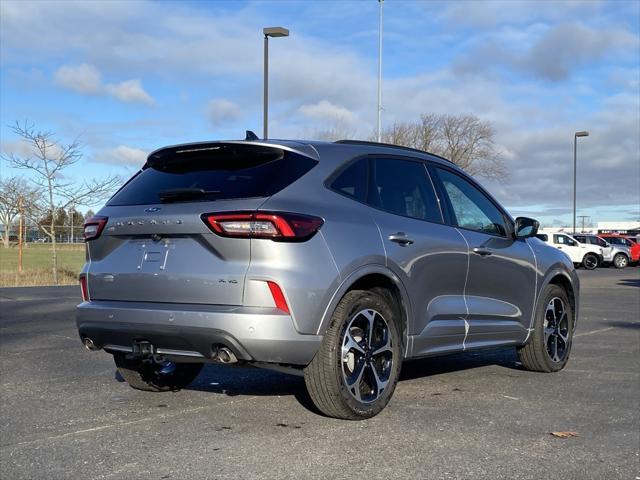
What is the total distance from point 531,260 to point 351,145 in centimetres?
236

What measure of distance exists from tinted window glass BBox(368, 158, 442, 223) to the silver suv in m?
33.3

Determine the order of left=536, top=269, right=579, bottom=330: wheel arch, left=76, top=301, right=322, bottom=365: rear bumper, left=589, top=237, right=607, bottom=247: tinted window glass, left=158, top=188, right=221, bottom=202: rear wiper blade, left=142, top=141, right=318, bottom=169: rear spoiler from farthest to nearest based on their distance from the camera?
left=589, top=237, right=607, bottom=247: tinted window glass → left=536, top=269, right=579, bottom=330: wheel arch → left=142, top=141, right=318, bottom=169: rear spoiler → left=158, top=188, right=221, bottom=202: rear wiper blade → left=76, top=301, right=322, bottom=365: rear bumper

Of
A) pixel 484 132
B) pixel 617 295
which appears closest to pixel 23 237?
pixel 617 295

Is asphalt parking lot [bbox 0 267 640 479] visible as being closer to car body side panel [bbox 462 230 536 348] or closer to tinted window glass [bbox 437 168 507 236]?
car body side panel [bbox 462 230 536 348]

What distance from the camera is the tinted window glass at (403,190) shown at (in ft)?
16.7

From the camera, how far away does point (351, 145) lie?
510 centimetres

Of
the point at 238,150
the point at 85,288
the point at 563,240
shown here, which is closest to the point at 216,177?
the point at 238,150

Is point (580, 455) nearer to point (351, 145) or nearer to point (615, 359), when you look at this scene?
point (351, 145)

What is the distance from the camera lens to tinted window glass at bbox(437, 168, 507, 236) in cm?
587

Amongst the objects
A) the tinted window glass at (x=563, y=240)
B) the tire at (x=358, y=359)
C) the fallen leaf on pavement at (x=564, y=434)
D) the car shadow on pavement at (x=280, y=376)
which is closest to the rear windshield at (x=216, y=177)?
the tire at (x=358, y=359)

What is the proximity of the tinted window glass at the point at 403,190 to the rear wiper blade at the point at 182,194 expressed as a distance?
1156 mm

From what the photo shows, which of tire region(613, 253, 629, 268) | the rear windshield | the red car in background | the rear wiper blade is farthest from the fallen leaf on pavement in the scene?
the red car in background

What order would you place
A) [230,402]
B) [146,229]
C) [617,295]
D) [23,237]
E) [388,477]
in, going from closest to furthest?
[388,477]
[146,229]
[230,402]
[617,295]
[23,237]

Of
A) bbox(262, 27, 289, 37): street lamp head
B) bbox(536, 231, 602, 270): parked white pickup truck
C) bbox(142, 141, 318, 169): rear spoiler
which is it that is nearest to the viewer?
bbox(142, 141, 318, 169): rear spoiler
